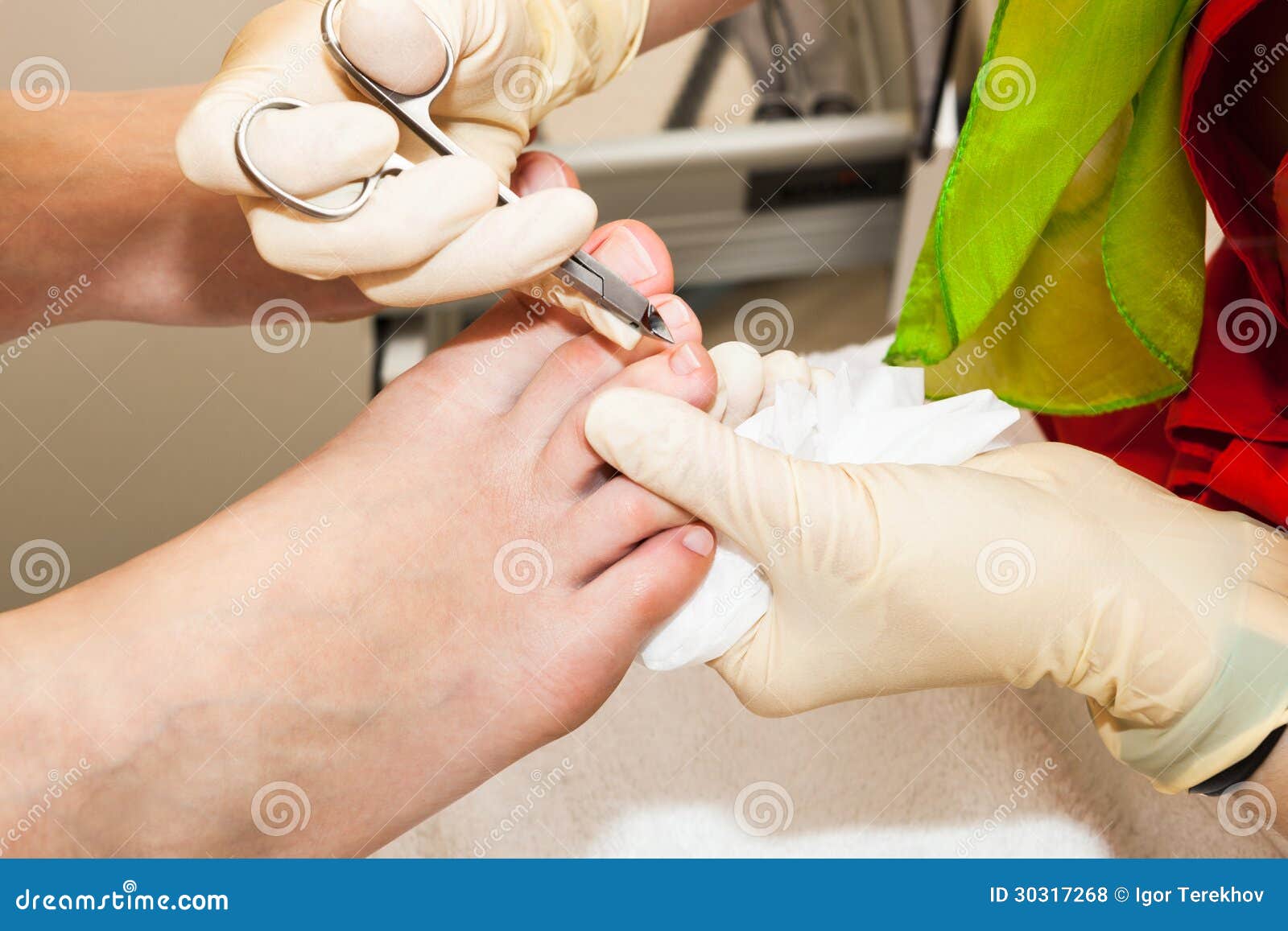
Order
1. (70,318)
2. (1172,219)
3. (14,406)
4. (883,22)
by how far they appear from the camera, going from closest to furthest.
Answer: (1172,219) → (70,318) → (14,406) → (883,22)

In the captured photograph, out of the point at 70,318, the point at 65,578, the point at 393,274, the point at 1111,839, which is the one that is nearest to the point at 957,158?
the point at 393,274

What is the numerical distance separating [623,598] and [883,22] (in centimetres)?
102

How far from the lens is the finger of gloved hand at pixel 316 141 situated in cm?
52

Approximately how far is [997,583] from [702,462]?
0.20m

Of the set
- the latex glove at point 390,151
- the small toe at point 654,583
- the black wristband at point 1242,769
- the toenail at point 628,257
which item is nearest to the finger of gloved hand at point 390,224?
the latex glove at point 390,151

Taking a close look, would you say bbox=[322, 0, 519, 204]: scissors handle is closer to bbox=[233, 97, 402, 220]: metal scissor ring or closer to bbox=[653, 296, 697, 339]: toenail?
bbox=[233, 97, 402, 220]: metal scissor ring

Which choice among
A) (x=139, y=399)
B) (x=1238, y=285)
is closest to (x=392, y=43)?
(x=1238, y=285)

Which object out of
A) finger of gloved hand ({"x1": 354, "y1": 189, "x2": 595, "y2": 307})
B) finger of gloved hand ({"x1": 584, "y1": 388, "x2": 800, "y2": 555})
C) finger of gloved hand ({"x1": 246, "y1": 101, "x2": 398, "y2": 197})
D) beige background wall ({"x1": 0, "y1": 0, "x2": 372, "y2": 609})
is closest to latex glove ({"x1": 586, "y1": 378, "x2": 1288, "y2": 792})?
finger of gloved hand ({"x1": 584, "y1": 388, "x2": 800, "y2": 555})

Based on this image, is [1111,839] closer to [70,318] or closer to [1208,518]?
[1208,518]

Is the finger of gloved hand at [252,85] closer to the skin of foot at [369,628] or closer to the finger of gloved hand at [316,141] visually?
the finger of gloved hand at [316,141]

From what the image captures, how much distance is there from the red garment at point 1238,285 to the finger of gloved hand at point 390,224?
17.9 inches

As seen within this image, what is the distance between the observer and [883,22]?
1.31 metres

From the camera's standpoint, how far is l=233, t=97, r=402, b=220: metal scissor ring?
0.52 metres

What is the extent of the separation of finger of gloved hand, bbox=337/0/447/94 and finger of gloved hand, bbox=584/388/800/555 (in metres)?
0.22
